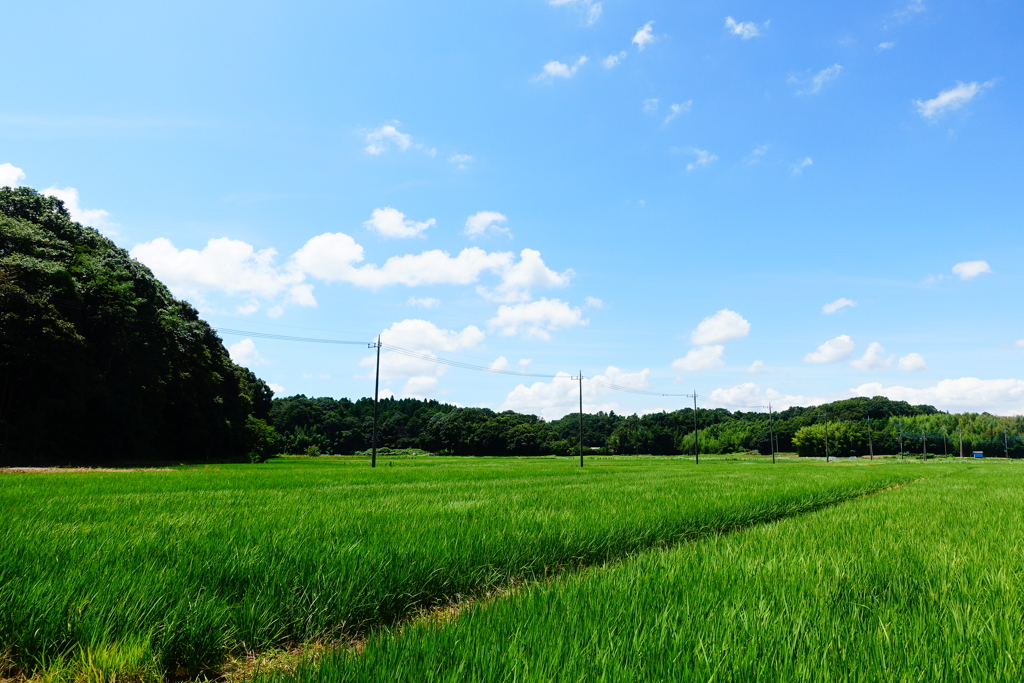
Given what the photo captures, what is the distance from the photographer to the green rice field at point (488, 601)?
2.67 metres

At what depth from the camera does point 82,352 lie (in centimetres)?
3203

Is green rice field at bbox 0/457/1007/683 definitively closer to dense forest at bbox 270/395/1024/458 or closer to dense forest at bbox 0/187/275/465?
dense forest at bbox 0/187/275/465

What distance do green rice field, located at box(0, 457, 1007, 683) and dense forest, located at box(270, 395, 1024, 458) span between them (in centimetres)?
10049

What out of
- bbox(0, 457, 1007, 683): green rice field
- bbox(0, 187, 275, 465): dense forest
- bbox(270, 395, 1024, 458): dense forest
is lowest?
bbox(270, 395, 1024, 458): dense forest

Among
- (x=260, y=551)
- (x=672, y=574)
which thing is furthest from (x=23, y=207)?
(x=672, y=574)

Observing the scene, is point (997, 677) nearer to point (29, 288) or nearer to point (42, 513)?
point (42, 513)

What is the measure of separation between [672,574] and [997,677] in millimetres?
2358

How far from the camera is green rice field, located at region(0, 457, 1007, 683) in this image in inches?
105

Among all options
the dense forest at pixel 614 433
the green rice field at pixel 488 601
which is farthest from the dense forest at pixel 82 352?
the dense forest at pixel 614 433

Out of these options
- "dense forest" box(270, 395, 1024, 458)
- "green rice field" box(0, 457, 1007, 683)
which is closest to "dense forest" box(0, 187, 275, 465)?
"green rice field" box(0, 457, 1007, 683)

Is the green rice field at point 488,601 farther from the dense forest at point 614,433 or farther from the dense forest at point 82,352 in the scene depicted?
the dense forest at point 614,433

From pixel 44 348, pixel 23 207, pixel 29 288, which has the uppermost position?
pixel 23 207

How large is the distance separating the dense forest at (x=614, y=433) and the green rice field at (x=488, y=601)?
10049cm

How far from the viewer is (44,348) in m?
30.1
